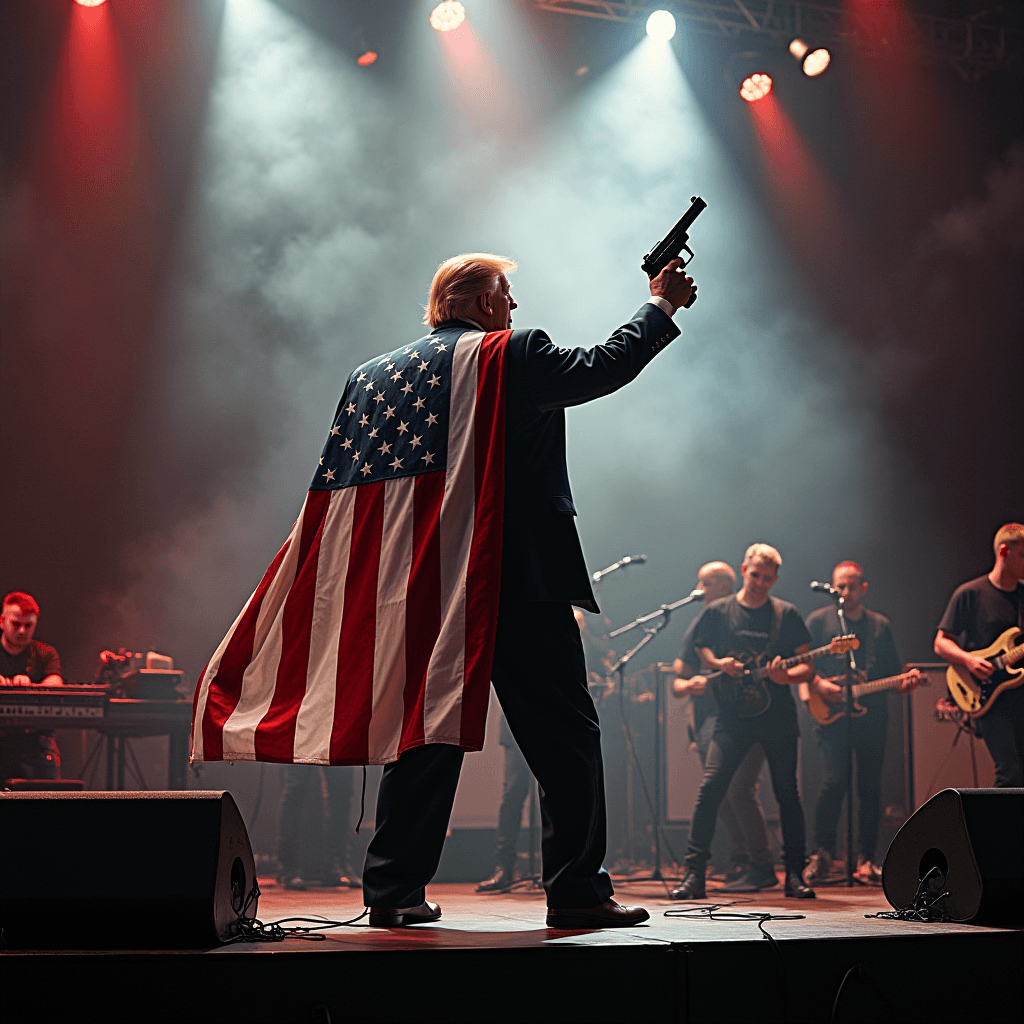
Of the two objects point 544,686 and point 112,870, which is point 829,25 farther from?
point 112,870

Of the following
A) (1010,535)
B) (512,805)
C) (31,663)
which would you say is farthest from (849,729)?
(31,663)

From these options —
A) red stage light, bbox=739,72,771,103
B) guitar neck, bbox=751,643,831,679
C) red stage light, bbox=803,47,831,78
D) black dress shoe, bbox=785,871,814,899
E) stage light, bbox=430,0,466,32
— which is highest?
stage light, bbox=430,0,466,32

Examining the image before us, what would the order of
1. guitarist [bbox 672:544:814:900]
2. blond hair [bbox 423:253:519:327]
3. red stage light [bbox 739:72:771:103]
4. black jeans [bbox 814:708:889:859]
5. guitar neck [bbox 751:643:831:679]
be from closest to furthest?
blond hair [bbox 423:253:519:327] < guitarist [bbox 672:544:814:900] < guitar neck [bbox 751:643:831:679] < black jeans [bbox 814:708:889:859] < red stage light [bbox 739:72:771:103]

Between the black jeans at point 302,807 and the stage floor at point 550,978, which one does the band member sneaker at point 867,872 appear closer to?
the black jeans at point 302,807

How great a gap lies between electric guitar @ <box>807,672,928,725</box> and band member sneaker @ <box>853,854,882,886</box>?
0.81 m

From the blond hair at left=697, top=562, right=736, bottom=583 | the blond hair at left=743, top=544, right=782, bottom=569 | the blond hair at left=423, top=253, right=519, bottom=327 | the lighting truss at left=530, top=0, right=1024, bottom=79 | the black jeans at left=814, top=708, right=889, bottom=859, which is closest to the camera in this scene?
the blond hair at left=423, top=253, right=519, bottom=327

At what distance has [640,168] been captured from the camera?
8961mm

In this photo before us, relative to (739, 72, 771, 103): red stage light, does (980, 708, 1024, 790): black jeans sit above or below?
below

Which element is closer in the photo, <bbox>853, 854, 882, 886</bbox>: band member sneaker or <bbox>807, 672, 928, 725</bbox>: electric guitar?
<bbox>853, 854, 882, 886</bbox>: band member sneaker

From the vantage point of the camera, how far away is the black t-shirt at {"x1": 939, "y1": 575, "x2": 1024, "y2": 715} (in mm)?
5488

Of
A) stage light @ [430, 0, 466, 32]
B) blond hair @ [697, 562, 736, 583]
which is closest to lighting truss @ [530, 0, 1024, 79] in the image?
stage light @ [430, 0, 466, 32]

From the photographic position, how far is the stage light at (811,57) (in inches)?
325

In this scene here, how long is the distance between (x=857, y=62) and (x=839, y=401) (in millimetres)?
2656

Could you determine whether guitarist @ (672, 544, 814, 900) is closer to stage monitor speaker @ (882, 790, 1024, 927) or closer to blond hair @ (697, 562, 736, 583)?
blond hair @ (697, 562, 736, 583)
